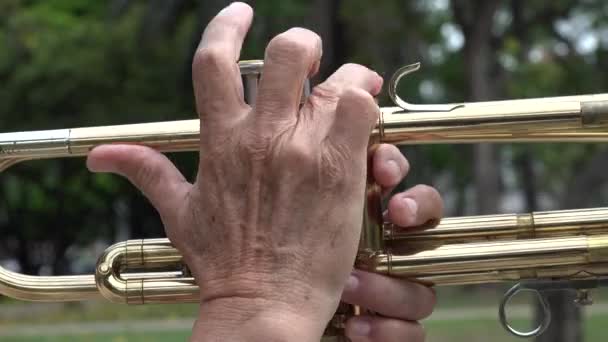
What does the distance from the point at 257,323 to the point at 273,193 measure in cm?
22

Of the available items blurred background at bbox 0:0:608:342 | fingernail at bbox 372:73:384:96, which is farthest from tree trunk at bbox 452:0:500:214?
fingernail at bbox 372:73:384:96

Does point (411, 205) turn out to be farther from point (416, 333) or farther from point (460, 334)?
point (460, 334)

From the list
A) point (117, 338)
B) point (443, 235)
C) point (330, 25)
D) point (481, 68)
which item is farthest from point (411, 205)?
point (481, 68)

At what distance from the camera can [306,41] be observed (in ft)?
5.39

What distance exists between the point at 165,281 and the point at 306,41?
0.76 metres

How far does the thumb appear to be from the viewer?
176 centimetres

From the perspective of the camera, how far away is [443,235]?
7.04ft

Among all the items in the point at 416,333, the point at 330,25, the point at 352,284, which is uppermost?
the point at 330,25

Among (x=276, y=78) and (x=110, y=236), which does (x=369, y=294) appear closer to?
(x=276, y=78)

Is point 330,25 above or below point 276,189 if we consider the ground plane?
above

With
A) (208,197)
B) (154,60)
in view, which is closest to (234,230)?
(208,197)

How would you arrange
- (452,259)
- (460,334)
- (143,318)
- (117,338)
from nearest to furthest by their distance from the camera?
1. (452,259)
2. (143,318)
3. (117,338)
4. (460,334)

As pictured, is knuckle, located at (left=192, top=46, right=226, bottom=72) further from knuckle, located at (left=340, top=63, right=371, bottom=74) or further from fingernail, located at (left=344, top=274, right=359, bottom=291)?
fingernail, located at (left=344, top=274, right=359, bottom=291)

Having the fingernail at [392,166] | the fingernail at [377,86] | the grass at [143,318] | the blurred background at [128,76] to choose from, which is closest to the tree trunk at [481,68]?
the blurred background at [128,76]
